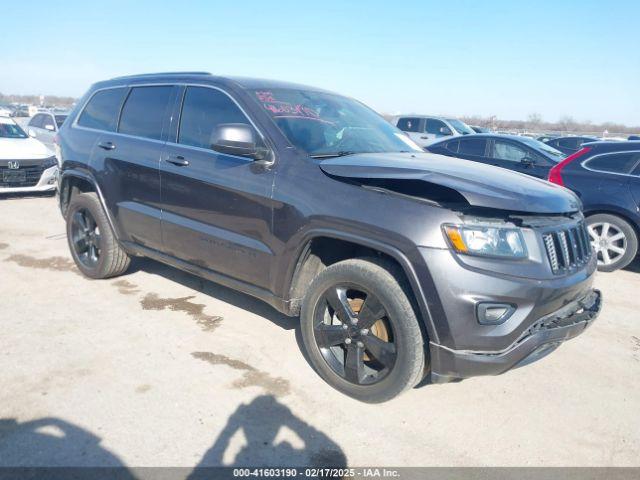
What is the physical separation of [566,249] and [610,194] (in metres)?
4.10

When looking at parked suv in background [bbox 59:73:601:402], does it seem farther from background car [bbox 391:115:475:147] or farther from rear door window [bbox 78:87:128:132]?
background car [bbox 391:115:475:147]

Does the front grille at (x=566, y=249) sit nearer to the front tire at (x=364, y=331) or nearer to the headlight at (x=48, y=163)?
the front tire at (x=364, y=331)

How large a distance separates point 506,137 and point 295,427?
7.75 metres

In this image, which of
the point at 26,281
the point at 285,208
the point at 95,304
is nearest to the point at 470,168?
the point at 285,208

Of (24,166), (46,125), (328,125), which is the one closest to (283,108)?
(328,125)

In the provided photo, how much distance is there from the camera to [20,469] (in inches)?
91.6

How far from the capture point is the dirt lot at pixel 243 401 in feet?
8.43

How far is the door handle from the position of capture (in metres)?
3.73

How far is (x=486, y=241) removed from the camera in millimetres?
2527

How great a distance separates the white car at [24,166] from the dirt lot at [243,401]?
17.7 feet

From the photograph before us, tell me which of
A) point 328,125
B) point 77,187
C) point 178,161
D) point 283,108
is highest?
point 283,108

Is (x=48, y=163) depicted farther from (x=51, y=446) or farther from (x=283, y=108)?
(x=51, y=446)

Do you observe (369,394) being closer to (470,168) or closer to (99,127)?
(470,168)

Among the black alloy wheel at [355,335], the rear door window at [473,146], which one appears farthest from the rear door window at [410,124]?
the black alloy wheel at [355,335]
